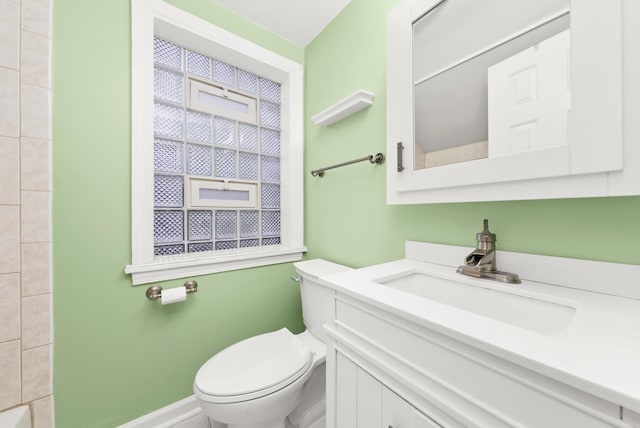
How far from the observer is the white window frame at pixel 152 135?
42.6 inches

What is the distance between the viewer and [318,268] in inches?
50.5

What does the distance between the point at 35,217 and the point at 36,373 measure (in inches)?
22.9

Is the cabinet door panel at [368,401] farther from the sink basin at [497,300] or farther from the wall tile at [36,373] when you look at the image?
the wall tile at [36,373]

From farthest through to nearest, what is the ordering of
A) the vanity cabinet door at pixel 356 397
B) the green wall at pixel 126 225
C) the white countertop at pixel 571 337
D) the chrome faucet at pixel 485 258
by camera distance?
the green wall at pixel 126 225 < the chrome faucet at pixel 485 258 < the vanity cabinet door at pixel 356 397 < the white countertop at pixel 571 337

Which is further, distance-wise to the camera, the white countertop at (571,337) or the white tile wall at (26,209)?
the white tile wall at (26,209)

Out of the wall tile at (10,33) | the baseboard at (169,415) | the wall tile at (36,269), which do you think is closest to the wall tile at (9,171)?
the wall tile at (36,269)

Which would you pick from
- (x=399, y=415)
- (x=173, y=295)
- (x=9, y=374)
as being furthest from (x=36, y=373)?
(x=399, y=415)

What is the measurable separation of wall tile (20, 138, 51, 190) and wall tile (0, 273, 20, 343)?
1.09ft

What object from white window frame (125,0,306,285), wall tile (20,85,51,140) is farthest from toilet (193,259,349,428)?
wall tile (20,85,51,140)

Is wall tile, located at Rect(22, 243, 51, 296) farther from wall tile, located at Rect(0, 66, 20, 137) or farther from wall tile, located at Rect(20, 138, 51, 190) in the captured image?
wall tile, located at Rect(0, 66, 20, 137)

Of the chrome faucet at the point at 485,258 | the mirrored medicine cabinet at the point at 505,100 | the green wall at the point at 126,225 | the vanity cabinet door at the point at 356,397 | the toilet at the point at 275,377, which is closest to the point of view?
the mirrored medicine cabinet at the point at 505,100

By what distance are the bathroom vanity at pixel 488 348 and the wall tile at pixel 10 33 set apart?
137 cm

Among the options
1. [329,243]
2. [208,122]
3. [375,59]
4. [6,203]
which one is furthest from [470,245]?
[6,203]

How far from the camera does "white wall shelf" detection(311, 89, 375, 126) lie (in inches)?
44.8
